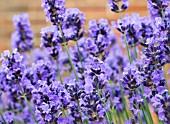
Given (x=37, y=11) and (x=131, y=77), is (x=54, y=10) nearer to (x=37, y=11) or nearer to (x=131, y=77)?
(x=131, y=77)

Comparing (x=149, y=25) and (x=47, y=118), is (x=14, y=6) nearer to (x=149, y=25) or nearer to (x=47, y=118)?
(x=149, y=25)

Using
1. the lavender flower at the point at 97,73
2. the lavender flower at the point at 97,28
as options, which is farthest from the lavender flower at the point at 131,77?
Result: the lavender flower at the point at 97,28

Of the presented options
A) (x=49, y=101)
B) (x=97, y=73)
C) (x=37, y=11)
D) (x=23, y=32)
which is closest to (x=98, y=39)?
(x=97, y=73)

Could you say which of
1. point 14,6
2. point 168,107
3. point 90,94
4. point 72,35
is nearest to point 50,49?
point 72,35

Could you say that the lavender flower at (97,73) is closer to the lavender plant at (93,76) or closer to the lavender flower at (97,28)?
the lavender plant at (93,76)

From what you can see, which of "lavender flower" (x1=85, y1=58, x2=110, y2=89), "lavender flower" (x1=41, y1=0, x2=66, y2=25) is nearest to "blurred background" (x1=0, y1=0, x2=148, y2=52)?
"lavender flower" (x1=41, y1=0, x2=66, y2=25)

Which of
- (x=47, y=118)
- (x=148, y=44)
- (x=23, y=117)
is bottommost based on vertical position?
(x=23, y=117)
